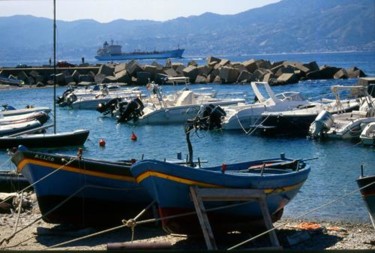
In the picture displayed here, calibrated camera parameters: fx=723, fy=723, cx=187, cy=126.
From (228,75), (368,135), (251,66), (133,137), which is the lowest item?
(228,75)

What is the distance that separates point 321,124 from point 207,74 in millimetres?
40559

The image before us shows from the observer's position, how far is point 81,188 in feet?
40.1

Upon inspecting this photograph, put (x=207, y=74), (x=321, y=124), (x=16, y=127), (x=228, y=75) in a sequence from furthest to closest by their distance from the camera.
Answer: (x=207, y=74) < (x=228, y=75) < (x=16, y=127) < (x=321, y=124)

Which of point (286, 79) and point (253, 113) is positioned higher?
point (253, 113)

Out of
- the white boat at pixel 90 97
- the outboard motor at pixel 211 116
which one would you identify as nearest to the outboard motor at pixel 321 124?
the outboard motor at pixel 211 116

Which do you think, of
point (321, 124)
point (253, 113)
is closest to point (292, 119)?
point (253, 113)

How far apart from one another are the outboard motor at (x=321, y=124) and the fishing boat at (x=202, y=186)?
47.7ft

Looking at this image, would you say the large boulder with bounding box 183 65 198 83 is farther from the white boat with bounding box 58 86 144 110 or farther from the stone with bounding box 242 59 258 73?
the white boat with bounding box 58 86 144 110

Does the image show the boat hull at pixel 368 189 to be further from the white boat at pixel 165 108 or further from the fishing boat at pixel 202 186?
the white boat at pixel 165 108

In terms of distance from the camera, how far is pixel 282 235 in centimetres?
1200

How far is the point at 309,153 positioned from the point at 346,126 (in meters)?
2.23

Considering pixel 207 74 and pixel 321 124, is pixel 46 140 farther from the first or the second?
pixel 207 74

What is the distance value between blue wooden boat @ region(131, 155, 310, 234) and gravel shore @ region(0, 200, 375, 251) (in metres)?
0.30

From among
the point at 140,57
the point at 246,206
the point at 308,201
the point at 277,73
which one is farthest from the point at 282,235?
the point at 140,57
